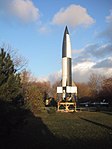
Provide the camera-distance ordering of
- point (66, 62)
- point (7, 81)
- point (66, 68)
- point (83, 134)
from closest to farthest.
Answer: point (83, 134) < point (7, 81) < point (66, 62) < point (66, 68)

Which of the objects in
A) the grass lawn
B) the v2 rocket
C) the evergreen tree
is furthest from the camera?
the v2 rocket

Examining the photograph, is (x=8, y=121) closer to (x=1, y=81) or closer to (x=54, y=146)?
(x=54, y=146)

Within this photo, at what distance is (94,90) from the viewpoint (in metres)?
95.4

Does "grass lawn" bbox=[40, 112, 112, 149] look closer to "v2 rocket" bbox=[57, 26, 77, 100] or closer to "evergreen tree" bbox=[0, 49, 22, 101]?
"evergreen tree" bbox=[0, 49, 22, 101]

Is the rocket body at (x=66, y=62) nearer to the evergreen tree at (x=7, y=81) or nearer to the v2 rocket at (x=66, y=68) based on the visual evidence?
the v2 rocket at (x=66, y=68)

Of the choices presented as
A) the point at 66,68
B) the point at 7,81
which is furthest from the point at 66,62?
the point at 7,81

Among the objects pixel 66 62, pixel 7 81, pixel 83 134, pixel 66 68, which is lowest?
pixel 83 134

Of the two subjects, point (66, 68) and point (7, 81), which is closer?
point (7, 81)

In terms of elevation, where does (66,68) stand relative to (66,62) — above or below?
below

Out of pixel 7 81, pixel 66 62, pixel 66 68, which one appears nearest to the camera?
pixel 7 81

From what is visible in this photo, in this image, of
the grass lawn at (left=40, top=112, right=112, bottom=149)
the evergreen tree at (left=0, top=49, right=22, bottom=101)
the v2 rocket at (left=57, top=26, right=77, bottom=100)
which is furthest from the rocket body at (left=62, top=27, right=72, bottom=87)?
the evergreen tree at (left=0, top=49, right=22, bottom=101)

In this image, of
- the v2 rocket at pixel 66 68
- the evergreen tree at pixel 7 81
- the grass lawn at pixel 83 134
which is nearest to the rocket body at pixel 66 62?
the v2 rocket at pixel 66 68

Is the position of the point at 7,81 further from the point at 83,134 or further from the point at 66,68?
the point at 66,68

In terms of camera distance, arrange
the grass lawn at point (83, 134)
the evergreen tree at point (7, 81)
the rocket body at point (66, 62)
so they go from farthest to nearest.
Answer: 1. the rocket body at point (66, 62)
2. the evergreen tree at point (7, 81)
3. the grass lawn at point (83, 134)
